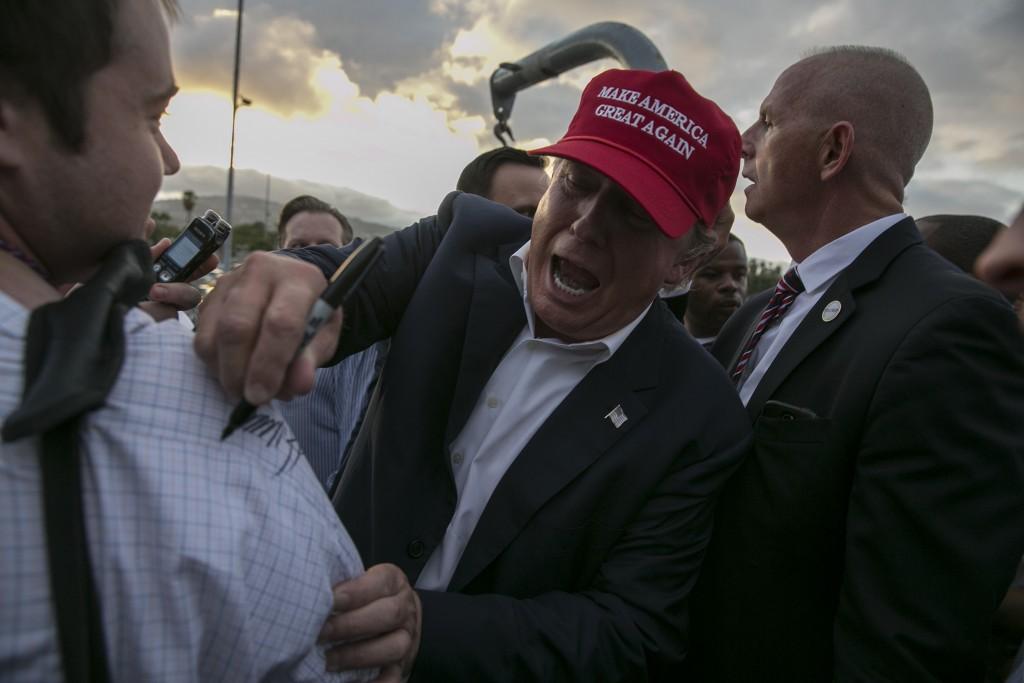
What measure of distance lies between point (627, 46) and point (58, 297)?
744cm

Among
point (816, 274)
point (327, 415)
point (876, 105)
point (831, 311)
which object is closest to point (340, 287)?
point (831, 311)

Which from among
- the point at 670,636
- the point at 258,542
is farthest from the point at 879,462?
the point at 258,542

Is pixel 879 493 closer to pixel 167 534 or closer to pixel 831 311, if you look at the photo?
pixel 831 311

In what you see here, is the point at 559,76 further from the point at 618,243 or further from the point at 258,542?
the point at 258,542

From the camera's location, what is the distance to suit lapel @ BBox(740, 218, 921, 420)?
6.58ft

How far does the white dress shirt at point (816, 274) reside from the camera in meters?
2.22

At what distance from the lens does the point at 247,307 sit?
0.92 m

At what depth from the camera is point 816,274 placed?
2.31 m

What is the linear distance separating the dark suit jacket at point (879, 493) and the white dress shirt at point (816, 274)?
13cm

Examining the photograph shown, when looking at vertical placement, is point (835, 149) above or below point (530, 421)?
above

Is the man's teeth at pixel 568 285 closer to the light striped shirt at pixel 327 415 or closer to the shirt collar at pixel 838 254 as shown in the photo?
the shirt collar at pixel 838 254

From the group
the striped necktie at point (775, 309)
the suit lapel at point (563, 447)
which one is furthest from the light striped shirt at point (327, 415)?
the striped necktie at point (775, 309)

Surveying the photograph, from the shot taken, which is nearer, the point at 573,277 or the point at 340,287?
the point at 340,287

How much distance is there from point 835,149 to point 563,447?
1659 mm
